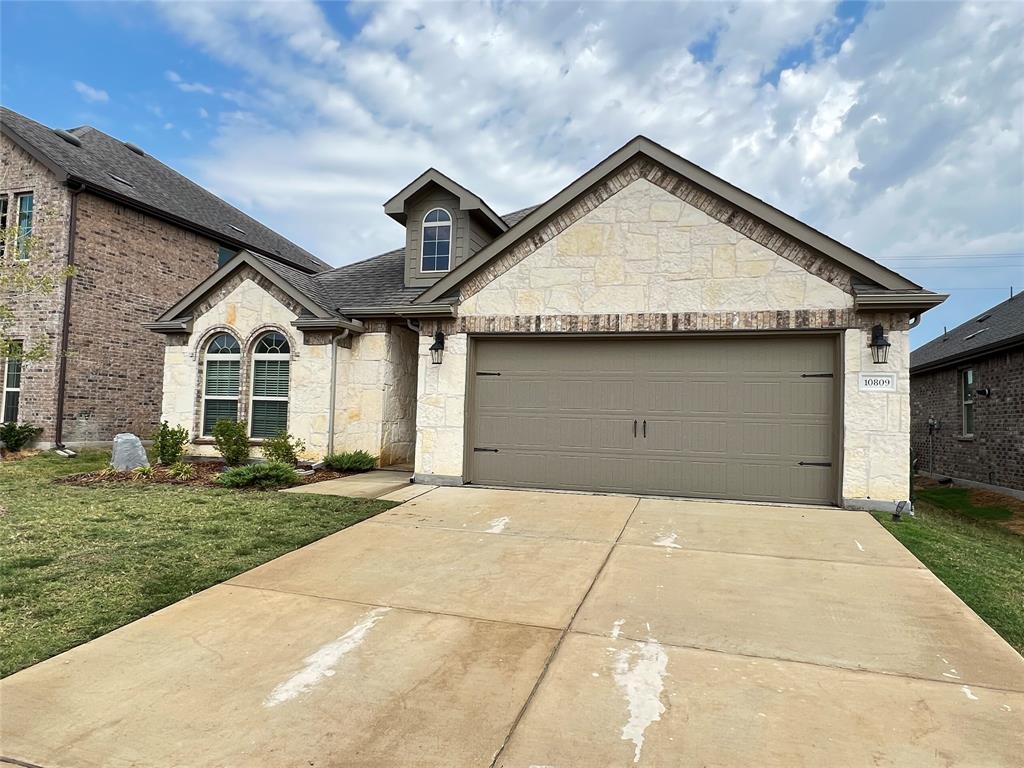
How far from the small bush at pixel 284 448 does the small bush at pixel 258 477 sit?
1.12 m

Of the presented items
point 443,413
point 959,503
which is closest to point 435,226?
point 443,413

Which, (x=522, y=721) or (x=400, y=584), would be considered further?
(x=400, y=584)

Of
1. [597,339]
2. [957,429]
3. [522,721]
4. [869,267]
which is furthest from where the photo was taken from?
[957,429]

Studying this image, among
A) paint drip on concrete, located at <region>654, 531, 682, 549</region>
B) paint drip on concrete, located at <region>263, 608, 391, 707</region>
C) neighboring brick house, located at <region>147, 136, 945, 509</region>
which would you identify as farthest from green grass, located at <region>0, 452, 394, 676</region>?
paint drip on concrete, located at <region>654, 531, 682, 549</region>

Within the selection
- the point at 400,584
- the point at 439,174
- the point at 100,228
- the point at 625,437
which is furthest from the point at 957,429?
the point at 100,228

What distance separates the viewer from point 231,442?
458 inches

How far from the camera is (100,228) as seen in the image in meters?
15.3

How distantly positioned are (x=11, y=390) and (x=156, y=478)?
7.84 meters

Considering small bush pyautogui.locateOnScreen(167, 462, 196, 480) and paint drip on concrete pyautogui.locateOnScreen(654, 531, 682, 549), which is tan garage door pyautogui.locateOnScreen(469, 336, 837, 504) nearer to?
paint drip on concrete pyautogui.locateOnScreen(654, 531, 682, 549)

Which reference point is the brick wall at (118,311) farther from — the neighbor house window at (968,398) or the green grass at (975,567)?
the neighbor house window at (968,398)

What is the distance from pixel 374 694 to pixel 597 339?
7.35m

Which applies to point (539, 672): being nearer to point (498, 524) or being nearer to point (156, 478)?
point (498, 524)

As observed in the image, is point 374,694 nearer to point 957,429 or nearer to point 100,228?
point 100,228

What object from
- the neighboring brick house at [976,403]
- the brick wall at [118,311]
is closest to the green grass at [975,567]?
the neighboring brick house at [976,403]
